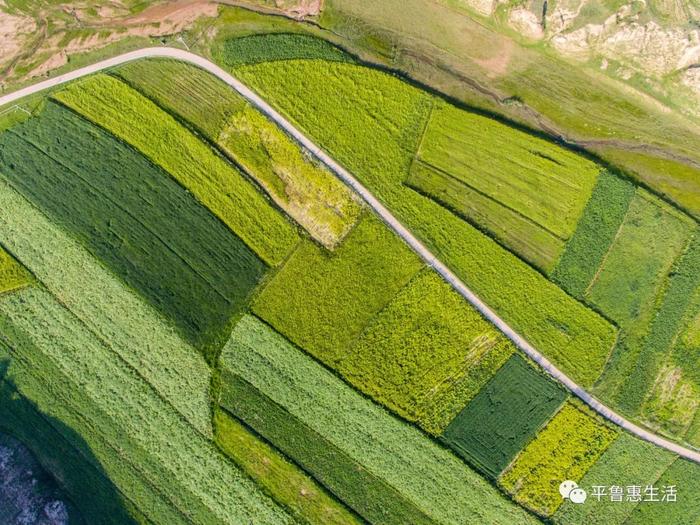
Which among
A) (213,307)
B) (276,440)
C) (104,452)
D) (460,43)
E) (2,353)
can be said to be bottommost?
(104,452)

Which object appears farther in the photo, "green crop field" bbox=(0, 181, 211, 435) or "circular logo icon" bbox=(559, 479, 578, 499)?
"green crop field" bbox=(0, 181, 211, 435)

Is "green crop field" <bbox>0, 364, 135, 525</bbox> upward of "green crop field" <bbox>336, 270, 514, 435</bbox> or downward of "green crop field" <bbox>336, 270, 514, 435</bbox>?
downward

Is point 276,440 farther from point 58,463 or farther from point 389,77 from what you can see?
point 389,77

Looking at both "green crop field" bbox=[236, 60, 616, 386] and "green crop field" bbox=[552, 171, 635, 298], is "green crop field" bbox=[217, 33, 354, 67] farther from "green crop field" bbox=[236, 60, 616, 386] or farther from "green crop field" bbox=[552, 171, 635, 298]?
"green crop field" bbox=[552, 171, 635, 298]

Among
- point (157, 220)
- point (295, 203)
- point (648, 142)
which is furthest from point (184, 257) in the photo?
point (648, 142)

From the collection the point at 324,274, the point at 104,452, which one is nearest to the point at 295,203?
the point at 324,274

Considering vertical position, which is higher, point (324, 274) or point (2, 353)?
point (324, 274)

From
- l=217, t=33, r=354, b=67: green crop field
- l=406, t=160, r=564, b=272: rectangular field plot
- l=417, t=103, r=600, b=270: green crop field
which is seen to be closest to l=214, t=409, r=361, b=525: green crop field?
l=406, t=160, r=564, b=272: rectangular field plot
